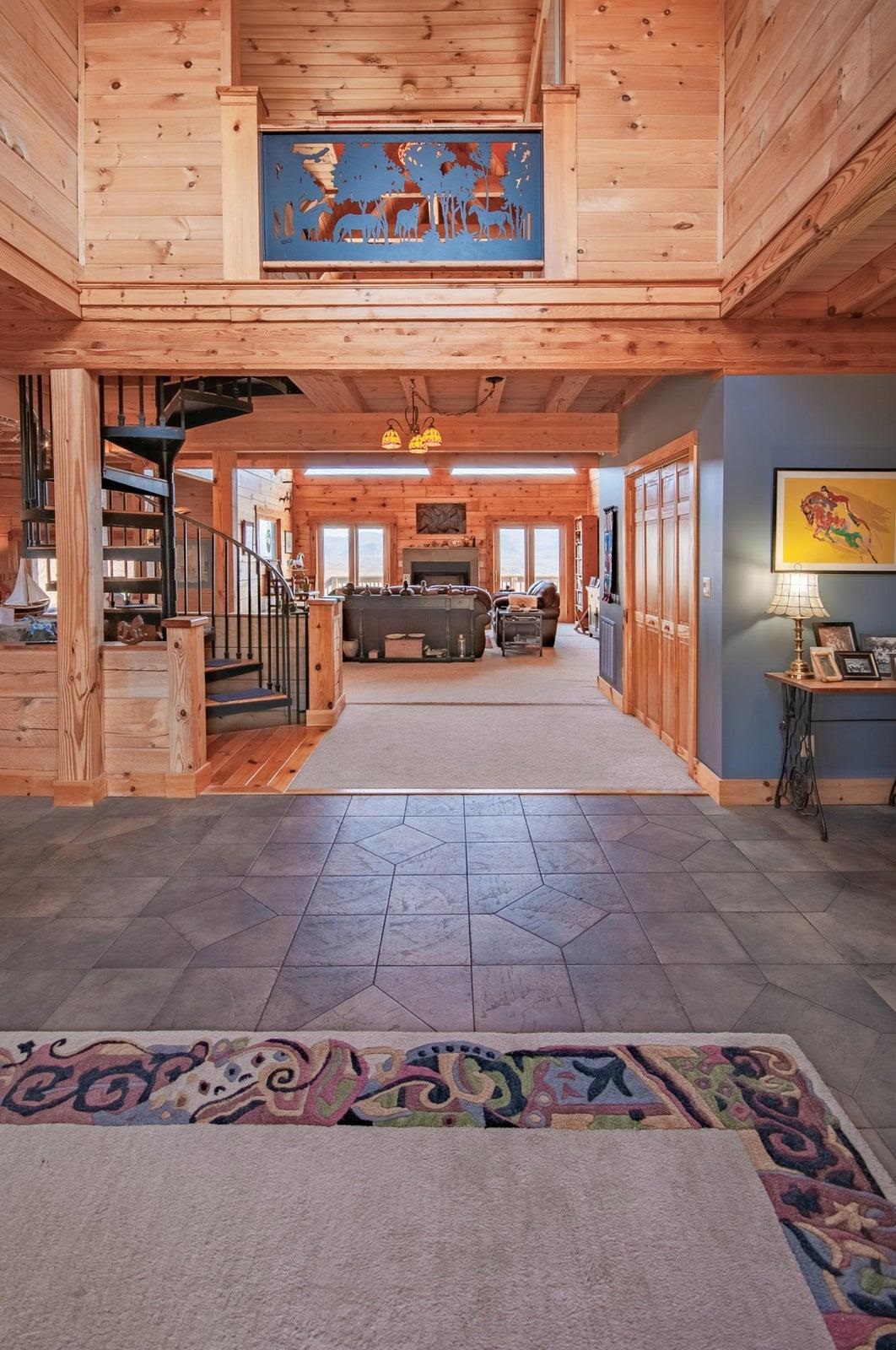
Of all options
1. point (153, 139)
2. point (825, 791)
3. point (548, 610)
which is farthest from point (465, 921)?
point (548, 610)

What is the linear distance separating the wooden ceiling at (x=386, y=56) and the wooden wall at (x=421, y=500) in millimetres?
9631

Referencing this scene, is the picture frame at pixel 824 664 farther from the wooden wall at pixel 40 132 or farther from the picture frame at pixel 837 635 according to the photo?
the wooden wall at pixel 40 132

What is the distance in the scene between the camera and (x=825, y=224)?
9.12 ft

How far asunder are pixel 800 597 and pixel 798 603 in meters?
0.03

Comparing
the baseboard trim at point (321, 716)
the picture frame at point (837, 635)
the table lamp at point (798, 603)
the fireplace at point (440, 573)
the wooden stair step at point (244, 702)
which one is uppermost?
the fireplace at point (440, 573)

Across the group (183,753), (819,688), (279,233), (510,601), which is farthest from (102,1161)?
(510,601)

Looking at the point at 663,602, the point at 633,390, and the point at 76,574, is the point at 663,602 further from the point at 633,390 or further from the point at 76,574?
the point at 76,574

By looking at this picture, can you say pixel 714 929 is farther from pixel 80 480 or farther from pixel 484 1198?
pixel 80 480

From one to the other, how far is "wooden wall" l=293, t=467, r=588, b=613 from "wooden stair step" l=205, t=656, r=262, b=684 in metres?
9.45

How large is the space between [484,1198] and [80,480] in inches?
158

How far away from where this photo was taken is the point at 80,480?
4.17 meters

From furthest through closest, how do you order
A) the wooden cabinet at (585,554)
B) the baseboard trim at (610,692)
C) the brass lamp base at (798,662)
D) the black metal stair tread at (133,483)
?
the wooden cabinet at (585,554)
the baseboard trim at (610,692)
the black metal stair tread at (133,483)
the brass lamp base at (798,662)

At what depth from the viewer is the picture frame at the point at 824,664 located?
3873 millimetres

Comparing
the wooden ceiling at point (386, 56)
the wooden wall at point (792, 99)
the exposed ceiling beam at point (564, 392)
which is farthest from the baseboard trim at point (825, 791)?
the wooden ceiling at point (386, 56)
